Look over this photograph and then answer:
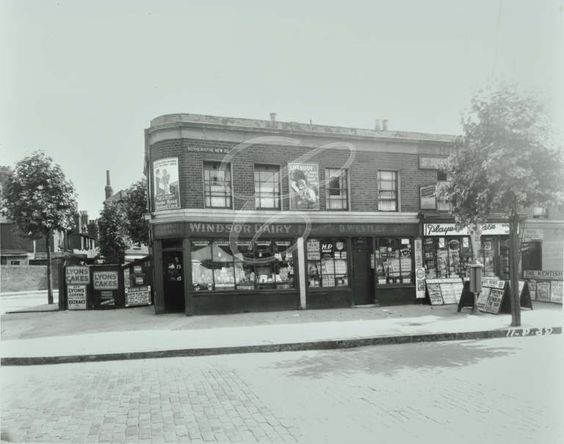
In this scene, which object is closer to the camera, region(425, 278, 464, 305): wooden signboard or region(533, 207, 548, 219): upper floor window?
region(425, 278, 464, 305): wooden signboard

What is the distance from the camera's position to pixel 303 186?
15.5 meters

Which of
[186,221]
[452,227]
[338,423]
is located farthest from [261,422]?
[452,227]

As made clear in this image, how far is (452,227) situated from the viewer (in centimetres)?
1667

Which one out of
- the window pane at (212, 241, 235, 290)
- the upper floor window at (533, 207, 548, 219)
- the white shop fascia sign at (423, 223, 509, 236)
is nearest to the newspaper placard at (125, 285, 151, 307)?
the window pane at (212, 241, 235, 290)

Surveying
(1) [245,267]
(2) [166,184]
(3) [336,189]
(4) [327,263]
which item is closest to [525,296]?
(4) [327,263]

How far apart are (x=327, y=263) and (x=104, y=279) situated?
7.73 meters

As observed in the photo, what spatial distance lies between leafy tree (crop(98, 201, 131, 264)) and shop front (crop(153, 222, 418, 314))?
84.8 ft

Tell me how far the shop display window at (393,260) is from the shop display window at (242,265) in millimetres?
3047

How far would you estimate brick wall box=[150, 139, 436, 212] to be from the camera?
14.3 m

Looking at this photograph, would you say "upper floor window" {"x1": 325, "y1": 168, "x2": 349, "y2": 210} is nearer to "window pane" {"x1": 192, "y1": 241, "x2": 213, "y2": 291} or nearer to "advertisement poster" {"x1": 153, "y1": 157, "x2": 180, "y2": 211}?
"window pane" {"x1": 192, "y1": 241, "x2": 213, "y2": 291}

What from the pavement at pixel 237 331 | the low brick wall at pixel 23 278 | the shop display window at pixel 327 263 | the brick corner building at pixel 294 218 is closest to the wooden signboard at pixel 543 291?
the pavement at pixel 237 331

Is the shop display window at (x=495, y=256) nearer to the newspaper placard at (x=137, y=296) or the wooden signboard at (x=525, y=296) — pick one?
the wooden signboard at (x=525, y=296)

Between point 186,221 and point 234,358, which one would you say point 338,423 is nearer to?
point 234,358

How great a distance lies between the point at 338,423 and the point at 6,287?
3406 cm
